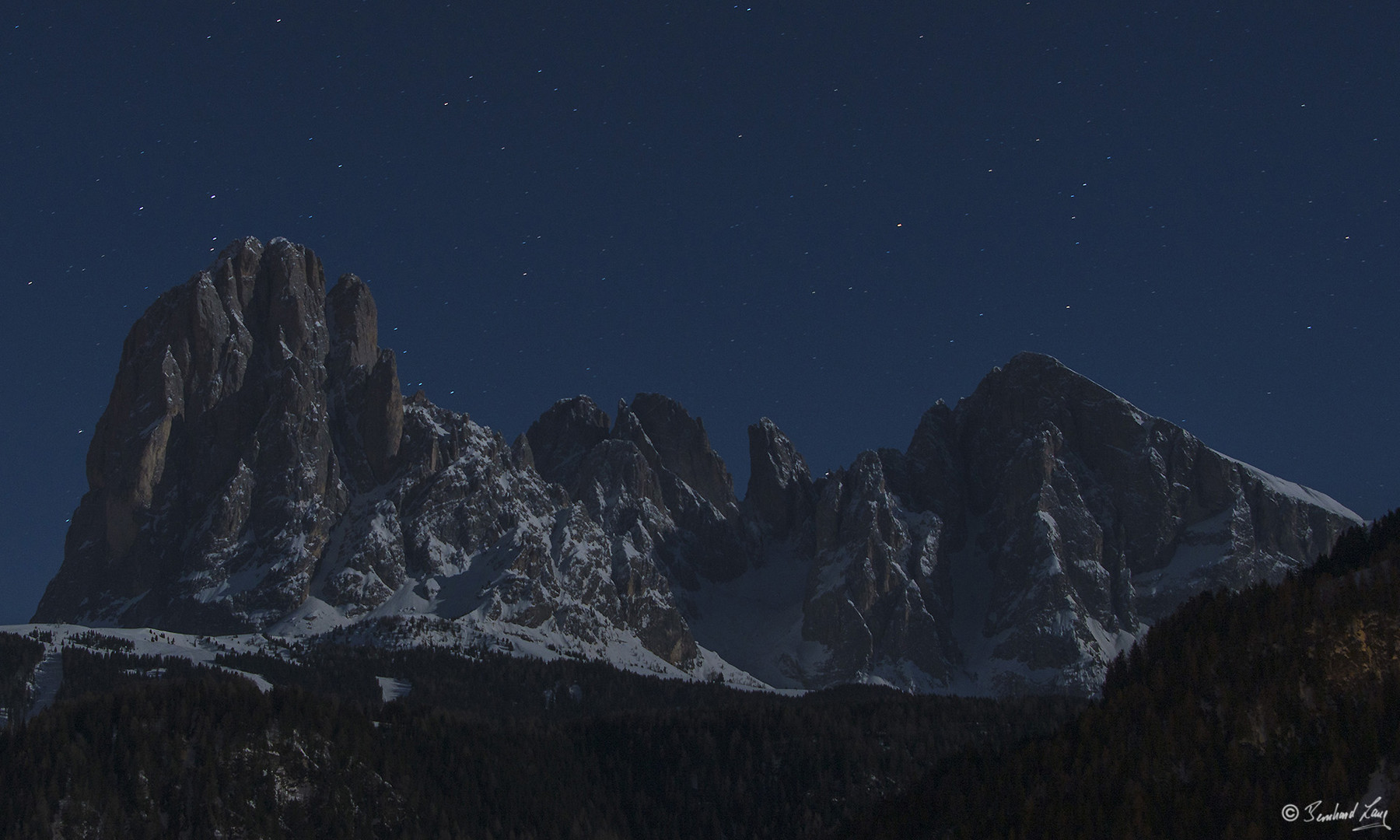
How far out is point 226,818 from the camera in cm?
17175

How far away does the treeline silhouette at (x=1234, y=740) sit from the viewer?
9775 centimetres

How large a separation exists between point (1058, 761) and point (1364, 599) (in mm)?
30902

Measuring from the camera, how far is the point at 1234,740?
10750 cm

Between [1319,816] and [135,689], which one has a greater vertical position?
[135,689]

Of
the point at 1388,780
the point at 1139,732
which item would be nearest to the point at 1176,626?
the point at 1139,732

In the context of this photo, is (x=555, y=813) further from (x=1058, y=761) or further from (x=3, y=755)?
(x=1058, y=761)

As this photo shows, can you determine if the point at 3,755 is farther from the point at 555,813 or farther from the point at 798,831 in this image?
the point at 798,831

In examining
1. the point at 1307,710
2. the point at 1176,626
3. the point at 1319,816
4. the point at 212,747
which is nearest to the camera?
the point at 1319,816

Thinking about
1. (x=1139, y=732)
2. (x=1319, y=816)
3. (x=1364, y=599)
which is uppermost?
(x=1364, y=599)

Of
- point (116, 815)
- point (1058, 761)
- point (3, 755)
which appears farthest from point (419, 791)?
point (1058, 761)

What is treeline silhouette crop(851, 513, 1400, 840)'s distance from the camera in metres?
97.8

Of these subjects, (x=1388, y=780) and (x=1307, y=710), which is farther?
(x=1307, y=710)

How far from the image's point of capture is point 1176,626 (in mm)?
139750

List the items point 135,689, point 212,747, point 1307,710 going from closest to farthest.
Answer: point 1307,710 < point 212,747 < point 135,689
